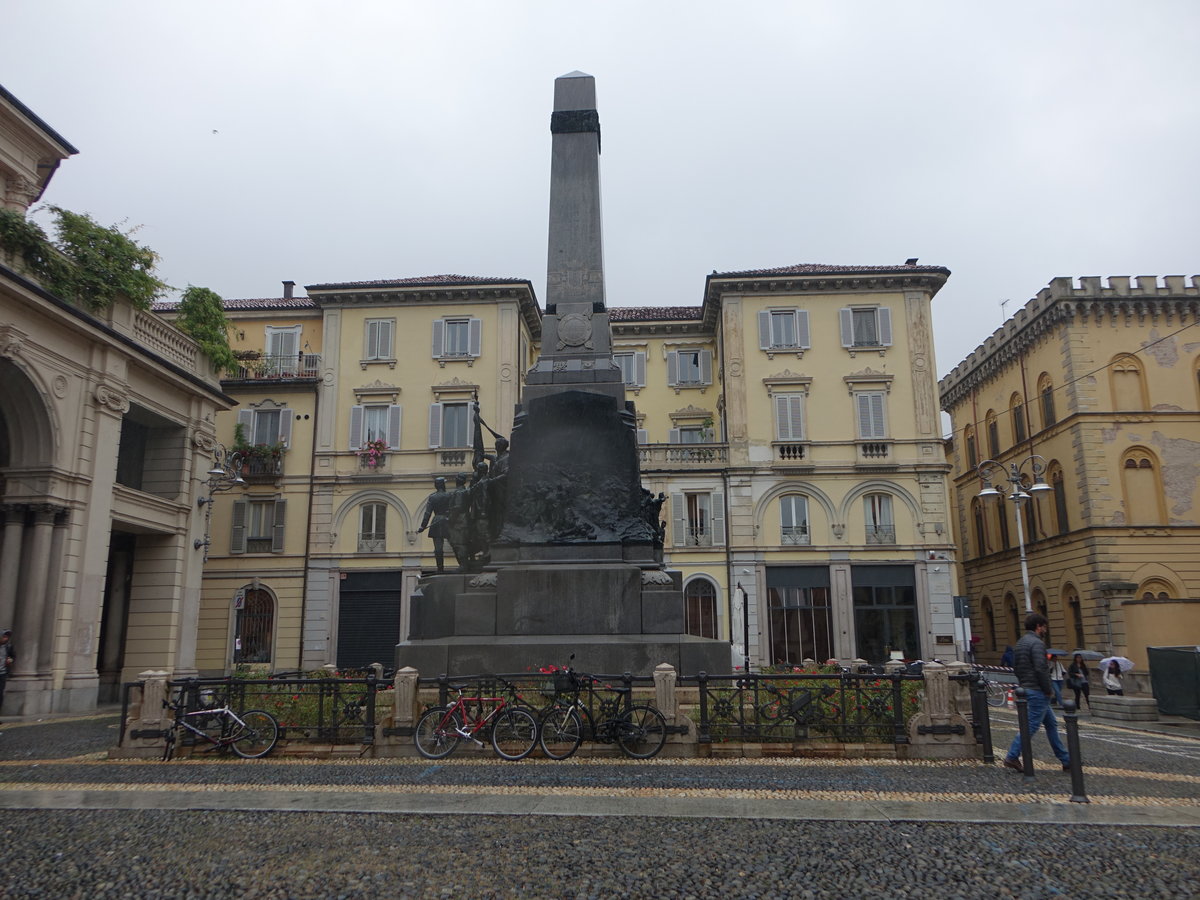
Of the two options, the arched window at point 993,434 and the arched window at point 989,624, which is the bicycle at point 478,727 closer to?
the arched window at point 993,434

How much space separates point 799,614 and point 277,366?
23753mm

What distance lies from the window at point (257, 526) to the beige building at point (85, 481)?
10218 millimetres

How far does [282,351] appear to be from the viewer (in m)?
38.5

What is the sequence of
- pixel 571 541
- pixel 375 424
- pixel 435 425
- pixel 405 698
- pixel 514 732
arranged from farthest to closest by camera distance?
pixel 375 424
pixel 435 425
pixel 571 541
pixel 405 698
pixel 514 732

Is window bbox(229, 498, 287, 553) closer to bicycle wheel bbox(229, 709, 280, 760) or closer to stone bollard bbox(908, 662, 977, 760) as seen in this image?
bicycle wheel bbox(229, 709, 280, 760)

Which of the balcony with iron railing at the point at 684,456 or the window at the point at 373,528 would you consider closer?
the window at the point at 373,528

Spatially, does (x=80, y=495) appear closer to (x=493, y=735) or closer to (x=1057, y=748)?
(x=493, y=735)

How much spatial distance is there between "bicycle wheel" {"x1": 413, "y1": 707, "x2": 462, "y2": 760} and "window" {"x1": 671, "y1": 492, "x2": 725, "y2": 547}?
86.0 ft

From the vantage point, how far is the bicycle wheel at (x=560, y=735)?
9562 mm

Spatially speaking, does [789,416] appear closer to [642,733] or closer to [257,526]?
[257,526]

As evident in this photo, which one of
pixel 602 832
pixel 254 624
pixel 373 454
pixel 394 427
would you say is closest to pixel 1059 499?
pixel 394 427

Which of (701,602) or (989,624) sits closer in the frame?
(701,602)

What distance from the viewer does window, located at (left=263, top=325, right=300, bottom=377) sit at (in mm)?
38094

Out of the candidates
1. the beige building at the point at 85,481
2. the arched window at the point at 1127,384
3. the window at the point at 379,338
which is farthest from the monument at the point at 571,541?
the arched window at the point at 1127,384
